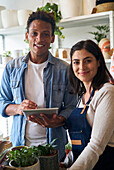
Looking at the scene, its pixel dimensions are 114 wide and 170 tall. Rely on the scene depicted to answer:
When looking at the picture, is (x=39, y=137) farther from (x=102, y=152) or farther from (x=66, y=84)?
(x=102, y=152)

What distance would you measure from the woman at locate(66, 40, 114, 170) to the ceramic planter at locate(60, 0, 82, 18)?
104 centimetres

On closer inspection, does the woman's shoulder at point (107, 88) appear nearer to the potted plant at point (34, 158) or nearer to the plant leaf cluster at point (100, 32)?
the potted plant at point (34, 158)

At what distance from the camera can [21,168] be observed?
0.75 metres

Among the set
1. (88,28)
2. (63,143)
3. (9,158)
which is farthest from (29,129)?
(88,28)

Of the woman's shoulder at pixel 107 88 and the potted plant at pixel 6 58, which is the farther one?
the potted plant at pixel 6 58

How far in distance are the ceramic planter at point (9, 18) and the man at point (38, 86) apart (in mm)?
1142

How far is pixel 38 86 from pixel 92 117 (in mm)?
581

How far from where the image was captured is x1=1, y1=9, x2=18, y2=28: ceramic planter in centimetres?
257

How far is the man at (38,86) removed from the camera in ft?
4.85

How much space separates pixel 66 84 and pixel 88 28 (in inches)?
45.6

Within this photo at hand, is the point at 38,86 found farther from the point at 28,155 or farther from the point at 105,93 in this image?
the point at 28,155

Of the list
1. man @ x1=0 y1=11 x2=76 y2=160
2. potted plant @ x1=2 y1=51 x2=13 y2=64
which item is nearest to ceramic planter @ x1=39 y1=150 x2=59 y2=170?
man @ x1=0 y1=11 x2=76 y2=160

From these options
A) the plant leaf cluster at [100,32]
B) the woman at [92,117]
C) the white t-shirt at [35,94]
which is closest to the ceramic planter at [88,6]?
the plant leaf cluster at [100,32]

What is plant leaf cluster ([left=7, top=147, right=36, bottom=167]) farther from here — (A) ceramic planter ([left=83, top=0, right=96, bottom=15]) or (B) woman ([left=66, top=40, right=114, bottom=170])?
(A) ceramic planter ([left=83, top=0, right=96, bottom=15])
